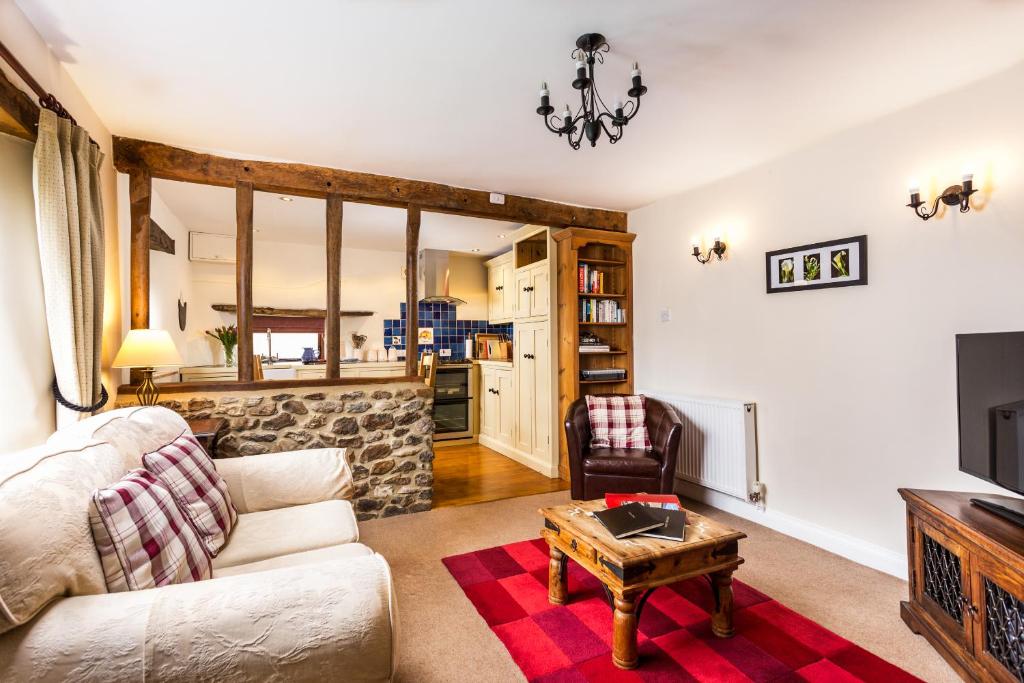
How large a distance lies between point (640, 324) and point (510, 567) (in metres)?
2.54

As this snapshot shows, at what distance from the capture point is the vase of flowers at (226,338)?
5465 millimetres

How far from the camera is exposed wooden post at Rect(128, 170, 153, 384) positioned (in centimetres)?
296

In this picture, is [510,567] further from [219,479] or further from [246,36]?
[246,36]

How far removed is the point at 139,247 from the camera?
9.81 ft

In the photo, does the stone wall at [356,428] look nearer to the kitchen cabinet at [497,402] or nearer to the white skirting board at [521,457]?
the white skirting board at [521,457]

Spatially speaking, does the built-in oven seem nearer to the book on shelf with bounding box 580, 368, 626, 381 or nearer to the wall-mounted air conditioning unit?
the book on shelf with bounding box 580, 368, 626, 381

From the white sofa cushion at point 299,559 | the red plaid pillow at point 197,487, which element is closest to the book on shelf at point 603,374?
the white sofa cushion at point 299,559

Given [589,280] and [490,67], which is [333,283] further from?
[589,280]

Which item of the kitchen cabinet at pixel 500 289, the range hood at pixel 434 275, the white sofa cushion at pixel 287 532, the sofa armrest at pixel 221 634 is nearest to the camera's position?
the sofa armrest at pixel 221 634

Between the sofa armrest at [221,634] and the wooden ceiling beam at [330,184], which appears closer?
the sofa armrest at [221,634]

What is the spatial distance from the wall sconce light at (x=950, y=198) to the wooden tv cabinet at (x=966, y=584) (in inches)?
52.4

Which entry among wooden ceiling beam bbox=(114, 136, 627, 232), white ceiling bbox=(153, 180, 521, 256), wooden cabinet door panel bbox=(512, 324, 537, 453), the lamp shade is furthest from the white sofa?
wooden cabinet door panel bbox=(512, 324, 537, 453)

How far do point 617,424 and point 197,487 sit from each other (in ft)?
8.82

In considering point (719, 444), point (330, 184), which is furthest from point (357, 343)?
point (719, 444)
